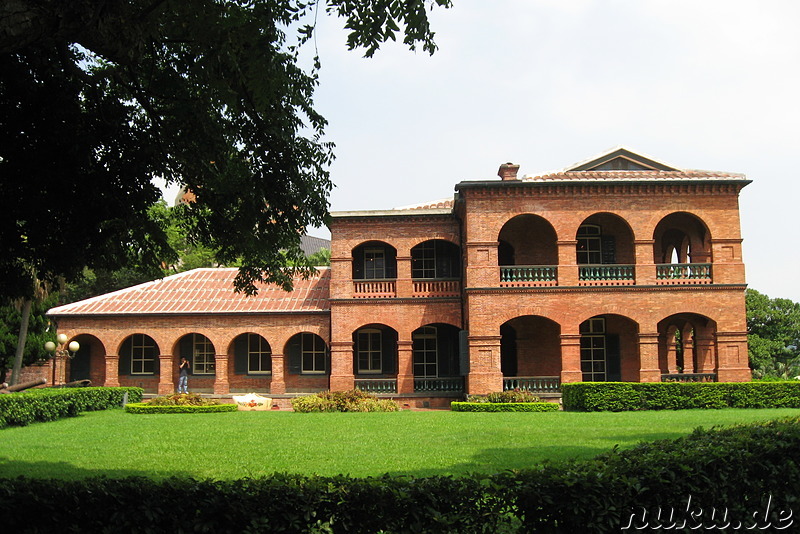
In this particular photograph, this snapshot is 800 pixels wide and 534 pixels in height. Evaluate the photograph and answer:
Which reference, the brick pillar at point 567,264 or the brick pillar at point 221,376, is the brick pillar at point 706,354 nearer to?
the brick pillar at point 567,264

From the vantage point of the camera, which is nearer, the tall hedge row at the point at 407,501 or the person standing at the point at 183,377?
the tall hedge row at the point at 407,501

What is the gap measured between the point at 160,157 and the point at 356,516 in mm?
5112

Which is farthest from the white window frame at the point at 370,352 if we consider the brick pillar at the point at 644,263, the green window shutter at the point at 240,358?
the brick pillar at the point at 644,263

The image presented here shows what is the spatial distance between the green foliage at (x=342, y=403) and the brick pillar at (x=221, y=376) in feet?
17.0

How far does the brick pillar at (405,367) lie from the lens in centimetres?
2470

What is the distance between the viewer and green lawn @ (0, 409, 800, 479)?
422 inches

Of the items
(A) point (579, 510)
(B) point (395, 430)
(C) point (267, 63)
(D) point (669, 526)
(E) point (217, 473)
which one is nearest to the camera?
(A) point (579, 510)

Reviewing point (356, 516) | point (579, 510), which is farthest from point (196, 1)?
point (579, 510)

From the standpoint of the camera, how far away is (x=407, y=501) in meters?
5.48

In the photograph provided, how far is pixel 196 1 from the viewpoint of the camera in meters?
7.13

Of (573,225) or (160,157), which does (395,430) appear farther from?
(573,225)

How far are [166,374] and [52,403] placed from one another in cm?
746

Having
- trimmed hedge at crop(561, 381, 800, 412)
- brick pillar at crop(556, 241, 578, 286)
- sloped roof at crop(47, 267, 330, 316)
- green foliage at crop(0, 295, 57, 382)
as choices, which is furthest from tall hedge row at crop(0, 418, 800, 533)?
green foliage at crop(0, 295, 57, 382)

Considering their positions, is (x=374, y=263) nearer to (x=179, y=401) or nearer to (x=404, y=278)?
(x=404, y=278)
